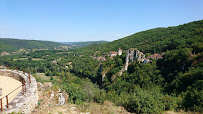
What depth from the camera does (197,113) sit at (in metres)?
5.12

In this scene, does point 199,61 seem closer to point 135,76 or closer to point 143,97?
point 135,76

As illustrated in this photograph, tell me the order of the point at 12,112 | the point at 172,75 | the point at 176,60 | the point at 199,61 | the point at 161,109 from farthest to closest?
1. the point at 176,60
2. the point at 172,75
3. the point at 199,61
4. the point at 161,109
5. the point at 12,112

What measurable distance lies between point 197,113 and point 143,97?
2243 millimetres

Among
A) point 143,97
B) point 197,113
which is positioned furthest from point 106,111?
point 197,113

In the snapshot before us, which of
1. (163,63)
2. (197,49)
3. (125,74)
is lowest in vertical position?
(125,74)

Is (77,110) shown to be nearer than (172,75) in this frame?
Yes

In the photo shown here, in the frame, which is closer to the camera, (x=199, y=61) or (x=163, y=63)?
(x=199, y=61)

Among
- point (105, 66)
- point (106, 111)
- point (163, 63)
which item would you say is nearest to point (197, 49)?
point (163, 63)

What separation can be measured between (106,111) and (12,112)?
349cm

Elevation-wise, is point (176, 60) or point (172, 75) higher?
point (176, 60)

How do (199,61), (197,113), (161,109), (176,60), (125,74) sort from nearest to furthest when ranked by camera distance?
(197,113) < (161,109) < (199,61) < (176,60) < (125,74)

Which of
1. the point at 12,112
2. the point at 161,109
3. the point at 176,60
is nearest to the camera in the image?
the point at 12,112

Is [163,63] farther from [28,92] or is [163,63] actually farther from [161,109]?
[28,92]

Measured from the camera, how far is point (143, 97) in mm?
6078
